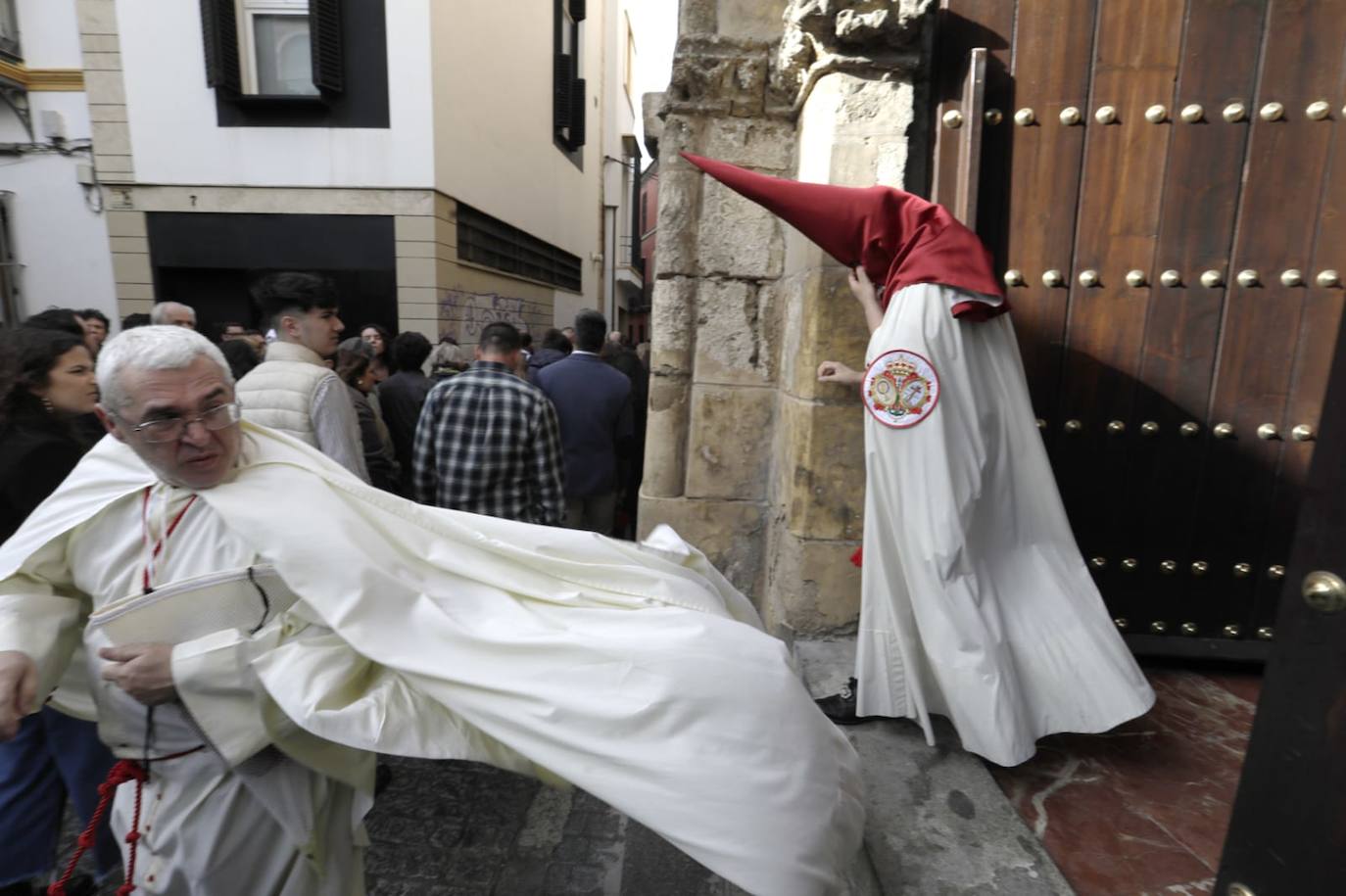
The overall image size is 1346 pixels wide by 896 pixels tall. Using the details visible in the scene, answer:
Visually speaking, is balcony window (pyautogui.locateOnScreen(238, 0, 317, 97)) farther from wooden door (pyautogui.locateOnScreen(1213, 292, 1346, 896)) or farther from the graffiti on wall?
wooden door (pyautogui.locateOnScreen(1213, 292, 1346, 896))

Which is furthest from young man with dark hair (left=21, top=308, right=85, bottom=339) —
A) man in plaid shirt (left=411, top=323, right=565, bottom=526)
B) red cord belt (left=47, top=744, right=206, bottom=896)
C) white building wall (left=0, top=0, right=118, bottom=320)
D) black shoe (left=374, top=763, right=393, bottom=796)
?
white building wall (left=0, top=0, right=118, bottom=320)

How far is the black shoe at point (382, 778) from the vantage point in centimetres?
265

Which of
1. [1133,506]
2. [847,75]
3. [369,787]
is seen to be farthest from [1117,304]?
[369,787]

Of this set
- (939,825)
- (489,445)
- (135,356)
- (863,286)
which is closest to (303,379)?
(489,445)

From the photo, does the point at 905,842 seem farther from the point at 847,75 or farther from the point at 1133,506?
the point at 847,75

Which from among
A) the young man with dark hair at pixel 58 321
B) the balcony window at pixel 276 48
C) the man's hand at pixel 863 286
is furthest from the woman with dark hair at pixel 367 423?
Answer: the balcony window at pixel 276 48

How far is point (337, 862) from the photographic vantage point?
1.54 m

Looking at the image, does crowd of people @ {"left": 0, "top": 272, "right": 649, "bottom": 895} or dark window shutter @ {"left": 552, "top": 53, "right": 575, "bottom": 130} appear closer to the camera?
crowd of people @ {"left": 0, "top": 272, "right": 649, "bottom": 895}

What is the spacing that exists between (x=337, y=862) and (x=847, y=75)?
2.67 metres

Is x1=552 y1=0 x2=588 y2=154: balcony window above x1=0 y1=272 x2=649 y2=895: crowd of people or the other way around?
above

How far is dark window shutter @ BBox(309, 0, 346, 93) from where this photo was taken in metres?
8.43

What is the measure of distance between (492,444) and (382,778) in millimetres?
1372

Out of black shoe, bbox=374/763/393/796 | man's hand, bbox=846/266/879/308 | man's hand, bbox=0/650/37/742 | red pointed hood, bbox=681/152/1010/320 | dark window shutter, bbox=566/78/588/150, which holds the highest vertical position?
dark window shutter, bbox=566/78/588/150

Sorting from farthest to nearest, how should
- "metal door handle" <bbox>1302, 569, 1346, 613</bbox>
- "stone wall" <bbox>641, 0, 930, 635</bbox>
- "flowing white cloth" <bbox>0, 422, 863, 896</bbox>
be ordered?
"stone wall" <bbox>641, 0, 930, 635</bbox>
"flowing white cloth" <bbox>0, 422, 863, 896</bbox>
"metal door handle" <bbox>1302, 569, 1346, 613</bbox>
